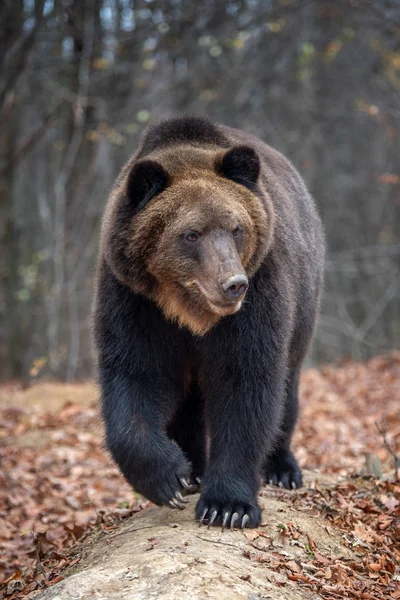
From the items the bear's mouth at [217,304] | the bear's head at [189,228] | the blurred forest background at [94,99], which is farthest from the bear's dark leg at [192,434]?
the blurred forest background at [94,99]

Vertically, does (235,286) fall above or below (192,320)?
above

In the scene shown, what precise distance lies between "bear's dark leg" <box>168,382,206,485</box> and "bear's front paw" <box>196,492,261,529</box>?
971 mm

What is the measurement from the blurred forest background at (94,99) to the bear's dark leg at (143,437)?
25.3 ft

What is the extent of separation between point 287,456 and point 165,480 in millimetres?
2137

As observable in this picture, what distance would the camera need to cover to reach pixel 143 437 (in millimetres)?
5078

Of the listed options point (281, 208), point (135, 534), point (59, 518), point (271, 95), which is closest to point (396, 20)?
point (271, 95)

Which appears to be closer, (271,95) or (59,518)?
(59,518)

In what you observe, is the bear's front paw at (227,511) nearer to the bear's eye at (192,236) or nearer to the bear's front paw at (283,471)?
the bear's front paw at (283,471)

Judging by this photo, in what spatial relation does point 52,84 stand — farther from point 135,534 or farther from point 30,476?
point 135,534

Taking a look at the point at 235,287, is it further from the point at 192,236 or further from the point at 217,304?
the point at 192,236

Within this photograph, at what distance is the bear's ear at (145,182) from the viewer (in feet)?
16.4

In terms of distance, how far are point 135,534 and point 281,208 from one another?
8.70 feet

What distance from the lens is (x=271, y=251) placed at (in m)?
5.39

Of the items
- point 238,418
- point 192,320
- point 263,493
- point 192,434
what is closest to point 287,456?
point 263,493
